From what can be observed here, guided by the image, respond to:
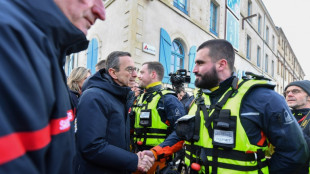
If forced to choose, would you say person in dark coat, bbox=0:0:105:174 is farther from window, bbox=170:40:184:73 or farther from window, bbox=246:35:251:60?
window, bbox=246:35:251:60

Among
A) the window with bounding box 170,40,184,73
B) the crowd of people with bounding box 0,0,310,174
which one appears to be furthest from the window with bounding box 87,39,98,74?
the crowd of people with bounding box 0,0,310,174

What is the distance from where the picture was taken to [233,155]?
1577 mm

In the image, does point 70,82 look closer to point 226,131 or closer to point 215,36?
point 226,131

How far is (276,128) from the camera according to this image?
1569mm

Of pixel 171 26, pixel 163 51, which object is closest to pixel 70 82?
pixel 163 51

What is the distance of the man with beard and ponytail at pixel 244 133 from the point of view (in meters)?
1.56

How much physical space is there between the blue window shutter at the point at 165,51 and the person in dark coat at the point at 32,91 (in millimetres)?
7062

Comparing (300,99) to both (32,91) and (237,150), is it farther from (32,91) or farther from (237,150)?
(32,91)

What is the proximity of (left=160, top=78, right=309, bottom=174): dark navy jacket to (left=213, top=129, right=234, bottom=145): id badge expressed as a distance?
16 cm

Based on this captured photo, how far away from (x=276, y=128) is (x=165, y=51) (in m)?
6.60

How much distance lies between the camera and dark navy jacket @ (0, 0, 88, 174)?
0.42 meters

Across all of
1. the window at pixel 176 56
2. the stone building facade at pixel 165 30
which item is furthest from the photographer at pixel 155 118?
the window at pixel 176 56

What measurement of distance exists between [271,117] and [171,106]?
148 centimetres

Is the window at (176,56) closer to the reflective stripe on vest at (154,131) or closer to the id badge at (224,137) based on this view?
the reflective stripe on vest at (154,131)
